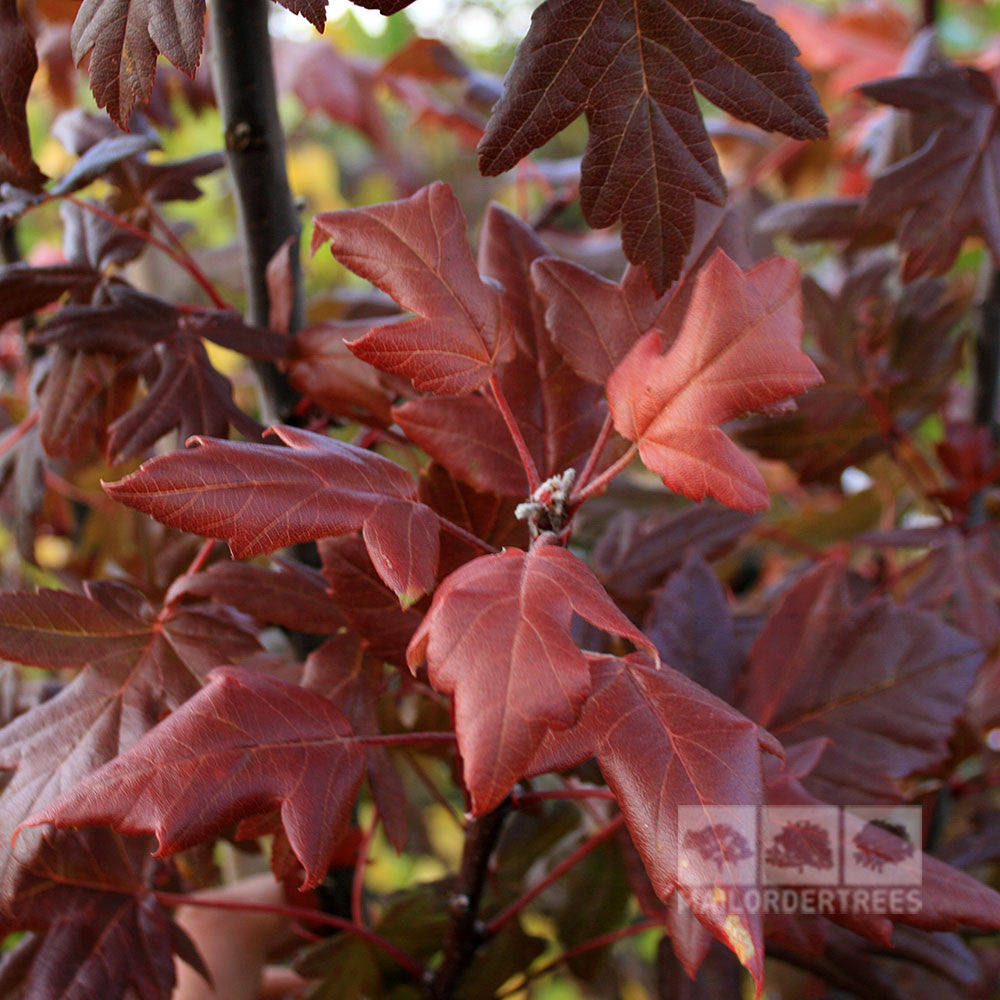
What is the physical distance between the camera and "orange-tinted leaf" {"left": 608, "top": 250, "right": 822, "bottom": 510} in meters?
0.35

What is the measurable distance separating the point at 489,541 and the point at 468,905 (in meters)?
0.22

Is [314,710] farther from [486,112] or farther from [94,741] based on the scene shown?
[486,112]

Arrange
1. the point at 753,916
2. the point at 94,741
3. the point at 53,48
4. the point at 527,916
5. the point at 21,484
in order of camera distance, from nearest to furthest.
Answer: the point at 753,916, the point at 94,741, the point at 21,484, the point at 53,48, the point at 527,916

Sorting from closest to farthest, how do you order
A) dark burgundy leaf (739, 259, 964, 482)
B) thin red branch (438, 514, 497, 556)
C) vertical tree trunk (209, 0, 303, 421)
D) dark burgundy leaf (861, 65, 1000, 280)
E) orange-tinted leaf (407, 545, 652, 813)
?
orange-tinted leaf (407, 545, 652, 813) → thin red branch (438, 514, 497, 556) → vertical tree trunk (209, 0, 303, 421) → dark burgundy leaf (861, 65, 1000, 280) → dark burgundy leaf (739, 259, 964, 482)

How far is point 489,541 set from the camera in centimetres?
47

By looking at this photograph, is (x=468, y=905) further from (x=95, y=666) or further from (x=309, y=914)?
(x=95, y=666)

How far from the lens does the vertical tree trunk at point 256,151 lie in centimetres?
51

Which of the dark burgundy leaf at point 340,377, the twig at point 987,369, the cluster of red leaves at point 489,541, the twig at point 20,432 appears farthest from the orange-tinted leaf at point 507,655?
the twig at point 987,369

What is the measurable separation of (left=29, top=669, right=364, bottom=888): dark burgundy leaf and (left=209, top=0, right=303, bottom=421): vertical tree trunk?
0.83 ft

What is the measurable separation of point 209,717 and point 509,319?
9.6 inches

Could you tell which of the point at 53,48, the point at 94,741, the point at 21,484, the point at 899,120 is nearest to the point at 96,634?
the point at 94,741

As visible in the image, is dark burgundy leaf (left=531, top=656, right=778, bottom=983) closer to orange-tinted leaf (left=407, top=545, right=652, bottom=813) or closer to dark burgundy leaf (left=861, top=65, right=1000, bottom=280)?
orange-tinted leaf (left=407, top=545, right=652, bottom=813)

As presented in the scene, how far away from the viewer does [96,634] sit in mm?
479

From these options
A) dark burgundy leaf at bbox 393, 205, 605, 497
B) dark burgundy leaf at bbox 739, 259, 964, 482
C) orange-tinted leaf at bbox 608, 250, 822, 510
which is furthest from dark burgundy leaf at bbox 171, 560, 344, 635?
dark burgundy leaf at bbox 739, 259, 964, 482
